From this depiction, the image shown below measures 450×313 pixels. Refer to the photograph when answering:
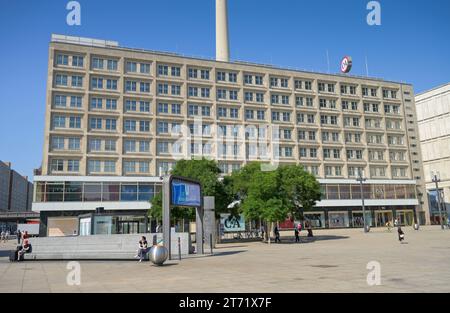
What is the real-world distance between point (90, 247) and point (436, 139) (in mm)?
89702

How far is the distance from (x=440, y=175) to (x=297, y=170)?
68.0 meters

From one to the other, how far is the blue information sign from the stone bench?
2.19 metres

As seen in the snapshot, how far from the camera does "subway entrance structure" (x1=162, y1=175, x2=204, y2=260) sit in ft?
73.0

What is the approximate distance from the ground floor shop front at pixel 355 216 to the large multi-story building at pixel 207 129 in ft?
0.62

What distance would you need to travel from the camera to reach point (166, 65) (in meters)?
63.5

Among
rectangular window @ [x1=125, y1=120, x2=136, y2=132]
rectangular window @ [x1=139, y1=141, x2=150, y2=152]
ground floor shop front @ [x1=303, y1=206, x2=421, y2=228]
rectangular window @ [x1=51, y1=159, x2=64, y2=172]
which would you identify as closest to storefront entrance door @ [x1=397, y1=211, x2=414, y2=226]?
ground floor shop front @ [x1=303, y1=206, x2=421, y2=228]

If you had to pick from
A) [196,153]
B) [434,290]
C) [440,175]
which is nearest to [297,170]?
[196,153]

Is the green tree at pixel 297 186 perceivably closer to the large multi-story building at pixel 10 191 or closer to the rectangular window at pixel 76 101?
the rectangular window at pixel 76 101

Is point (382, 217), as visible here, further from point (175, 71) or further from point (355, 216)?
point (175, 71)

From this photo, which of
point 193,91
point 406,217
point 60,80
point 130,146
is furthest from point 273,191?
point 406,217

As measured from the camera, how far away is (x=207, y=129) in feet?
208

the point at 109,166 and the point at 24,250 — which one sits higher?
the point at 109,166

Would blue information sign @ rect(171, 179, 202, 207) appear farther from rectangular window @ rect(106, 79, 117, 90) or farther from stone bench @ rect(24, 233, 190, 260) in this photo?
rectangular window @ rect(106, 79, 117, 90)
